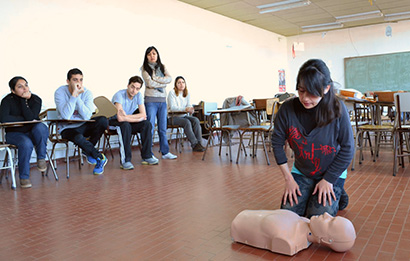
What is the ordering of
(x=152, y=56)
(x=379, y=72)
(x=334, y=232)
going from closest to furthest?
1. (x=334, y=232)
2. (x=152, y=56)
3. (x=379, y=72)

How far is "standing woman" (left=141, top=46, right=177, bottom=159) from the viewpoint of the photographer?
4918 millimetres

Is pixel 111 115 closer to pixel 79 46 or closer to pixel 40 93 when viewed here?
pixel 40 93

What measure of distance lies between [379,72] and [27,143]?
10.3 m

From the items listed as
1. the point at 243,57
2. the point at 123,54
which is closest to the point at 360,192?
the point at 123,54

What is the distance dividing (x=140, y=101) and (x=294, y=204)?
10.4 ft

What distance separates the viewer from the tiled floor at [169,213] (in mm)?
1884

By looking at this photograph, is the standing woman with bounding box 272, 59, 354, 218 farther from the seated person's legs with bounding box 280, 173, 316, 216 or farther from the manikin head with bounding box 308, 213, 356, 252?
the manikin head with bounding box 308, 213, 356, 252

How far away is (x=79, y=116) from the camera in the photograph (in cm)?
439

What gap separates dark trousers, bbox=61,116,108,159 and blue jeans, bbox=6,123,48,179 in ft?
0.91

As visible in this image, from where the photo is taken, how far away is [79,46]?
5840 mm

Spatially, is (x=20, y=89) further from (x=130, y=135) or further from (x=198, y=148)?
(x=198, y=148)

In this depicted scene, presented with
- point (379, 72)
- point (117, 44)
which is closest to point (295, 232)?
point (117, 44)

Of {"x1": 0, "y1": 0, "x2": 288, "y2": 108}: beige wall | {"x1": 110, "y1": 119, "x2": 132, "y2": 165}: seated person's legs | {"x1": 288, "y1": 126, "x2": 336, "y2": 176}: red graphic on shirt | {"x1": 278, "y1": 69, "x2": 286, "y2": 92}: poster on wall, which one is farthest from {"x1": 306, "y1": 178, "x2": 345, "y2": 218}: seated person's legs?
{"x1": 278, "y1": 69, "x2": 286, "y2": 92}: poster on wall

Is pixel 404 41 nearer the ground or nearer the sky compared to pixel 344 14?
nearer the ground
